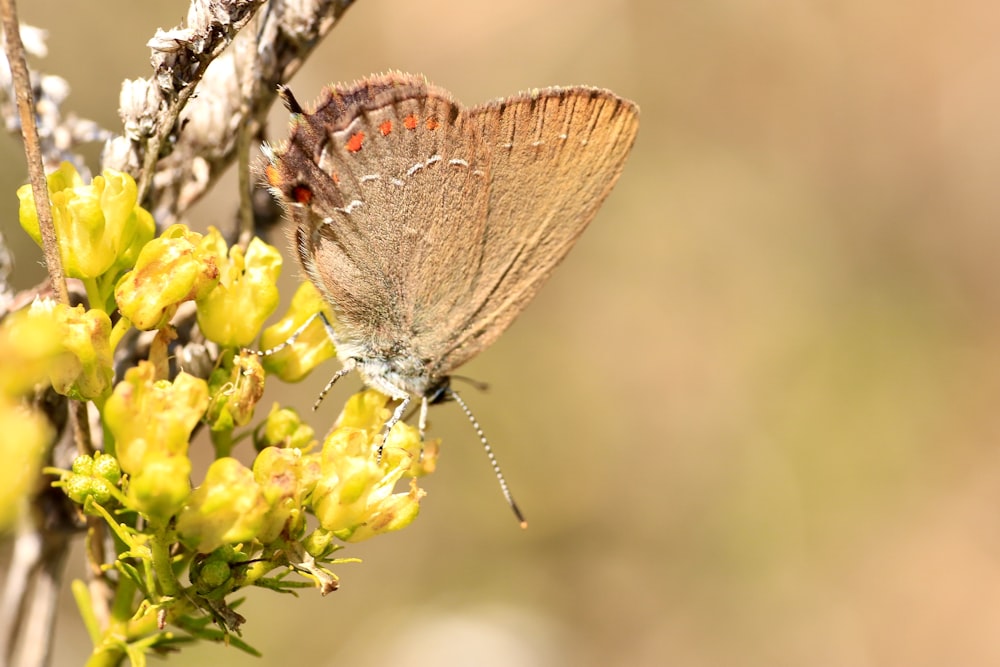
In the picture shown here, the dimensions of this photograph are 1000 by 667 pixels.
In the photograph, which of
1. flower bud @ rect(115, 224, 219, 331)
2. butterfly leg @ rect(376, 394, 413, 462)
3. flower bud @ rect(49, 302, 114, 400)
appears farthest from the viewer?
butterfly leg @ rect(376, 394, 413, 462)

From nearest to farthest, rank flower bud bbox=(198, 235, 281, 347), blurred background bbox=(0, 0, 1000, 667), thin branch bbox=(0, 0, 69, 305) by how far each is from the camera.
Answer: thin branch bbox=(0, 0, 69, 305) < flower bud bbox=(198, 235, 281, 347) < blurred background bbox=(0, 0, 1000, 667)

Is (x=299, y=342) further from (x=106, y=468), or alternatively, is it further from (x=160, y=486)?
(x=160, y=486)

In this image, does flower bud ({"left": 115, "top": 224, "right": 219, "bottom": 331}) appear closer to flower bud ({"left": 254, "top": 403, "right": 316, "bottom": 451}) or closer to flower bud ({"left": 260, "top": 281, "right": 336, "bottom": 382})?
flower bud ({"left": 254, "top": 403, "right": 316, "bottom": 451})

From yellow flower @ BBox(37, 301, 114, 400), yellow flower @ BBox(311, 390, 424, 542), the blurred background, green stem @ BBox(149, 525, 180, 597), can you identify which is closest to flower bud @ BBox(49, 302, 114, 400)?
yellow flower @ BBox(37, 301, 114, 400)

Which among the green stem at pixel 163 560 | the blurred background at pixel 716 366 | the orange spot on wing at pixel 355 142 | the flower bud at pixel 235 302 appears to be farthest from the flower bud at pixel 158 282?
the blurred background at pixel 716 366

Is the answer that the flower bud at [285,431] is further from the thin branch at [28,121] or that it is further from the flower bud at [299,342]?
the thin branch at [28,121]

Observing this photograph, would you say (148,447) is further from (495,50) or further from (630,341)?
(495,50)

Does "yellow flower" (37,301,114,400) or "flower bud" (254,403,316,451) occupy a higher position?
"yellow flower" (37,301,114,400)
